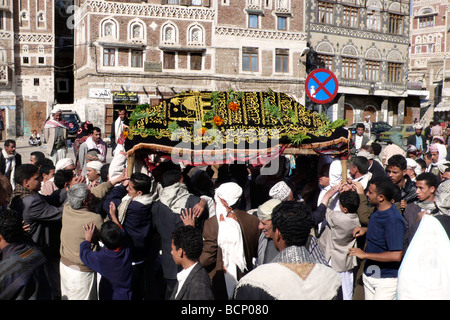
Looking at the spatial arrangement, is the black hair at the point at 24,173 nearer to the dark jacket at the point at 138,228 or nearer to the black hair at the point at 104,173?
the dark jacket at the point at 138,228

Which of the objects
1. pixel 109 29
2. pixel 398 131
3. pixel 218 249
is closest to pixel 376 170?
pixel 218 249

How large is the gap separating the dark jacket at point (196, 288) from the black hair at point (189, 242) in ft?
0.38

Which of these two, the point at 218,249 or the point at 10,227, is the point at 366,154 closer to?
the point at 218,249

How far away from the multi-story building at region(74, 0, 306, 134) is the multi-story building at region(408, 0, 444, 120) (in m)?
24.1

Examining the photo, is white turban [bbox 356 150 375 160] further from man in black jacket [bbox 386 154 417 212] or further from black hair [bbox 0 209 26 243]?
black hair [bbox 0 209 26 243]

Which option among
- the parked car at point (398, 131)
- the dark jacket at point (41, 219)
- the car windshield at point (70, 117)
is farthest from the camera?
the parked car at point (398, 131)

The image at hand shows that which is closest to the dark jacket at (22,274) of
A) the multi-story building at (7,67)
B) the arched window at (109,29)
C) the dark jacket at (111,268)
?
the dark jacket at (111,268)

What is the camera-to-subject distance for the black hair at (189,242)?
3807 mm

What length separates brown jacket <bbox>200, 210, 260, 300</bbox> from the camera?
5004mm

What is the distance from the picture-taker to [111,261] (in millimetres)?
4777

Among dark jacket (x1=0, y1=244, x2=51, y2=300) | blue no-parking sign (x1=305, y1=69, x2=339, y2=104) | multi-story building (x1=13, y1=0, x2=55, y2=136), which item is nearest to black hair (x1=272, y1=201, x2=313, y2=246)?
dark jacket (x1=0, y1=244, x2=51, y2=300)

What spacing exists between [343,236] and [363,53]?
32965 mm

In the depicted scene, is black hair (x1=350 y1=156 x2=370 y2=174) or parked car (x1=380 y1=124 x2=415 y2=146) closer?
black hair (x1=350 y1=156 x2=370 y2=174)
